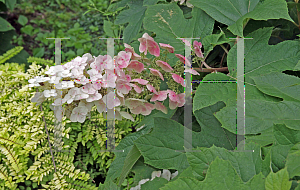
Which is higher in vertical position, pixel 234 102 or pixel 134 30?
pixel 134 30

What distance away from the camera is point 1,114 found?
3.51ft

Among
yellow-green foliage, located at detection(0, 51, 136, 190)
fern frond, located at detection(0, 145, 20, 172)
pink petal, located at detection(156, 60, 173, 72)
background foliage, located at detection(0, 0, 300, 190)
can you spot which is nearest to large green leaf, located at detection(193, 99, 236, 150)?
background foliage, located at detection(0, 0, 300, 190)

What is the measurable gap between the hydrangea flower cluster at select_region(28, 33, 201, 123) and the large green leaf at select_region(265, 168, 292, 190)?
24 centimetres

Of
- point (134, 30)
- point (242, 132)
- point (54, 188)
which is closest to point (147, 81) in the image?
point (242, 132)

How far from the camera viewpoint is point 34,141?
105 cm

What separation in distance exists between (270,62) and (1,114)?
114cm

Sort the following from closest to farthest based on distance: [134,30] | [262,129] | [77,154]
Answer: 1. [262,129]
2. [134,30]
3. [77,154]

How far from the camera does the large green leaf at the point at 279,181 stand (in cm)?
25

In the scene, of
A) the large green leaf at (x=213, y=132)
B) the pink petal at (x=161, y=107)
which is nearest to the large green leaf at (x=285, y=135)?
the large green leaf at (x=213, y=132)

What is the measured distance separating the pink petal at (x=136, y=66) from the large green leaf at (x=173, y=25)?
85 mm

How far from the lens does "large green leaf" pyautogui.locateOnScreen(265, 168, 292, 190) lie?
246 millimetres

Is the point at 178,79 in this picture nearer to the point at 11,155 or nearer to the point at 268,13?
the point at 268,13

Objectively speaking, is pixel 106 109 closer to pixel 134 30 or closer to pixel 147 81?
pixel 147 81

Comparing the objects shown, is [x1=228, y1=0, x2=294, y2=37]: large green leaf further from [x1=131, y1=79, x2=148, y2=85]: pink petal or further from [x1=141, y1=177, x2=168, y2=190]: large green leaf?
[x1=141, y1=177, x2=168, y2=190]: large green leaf
